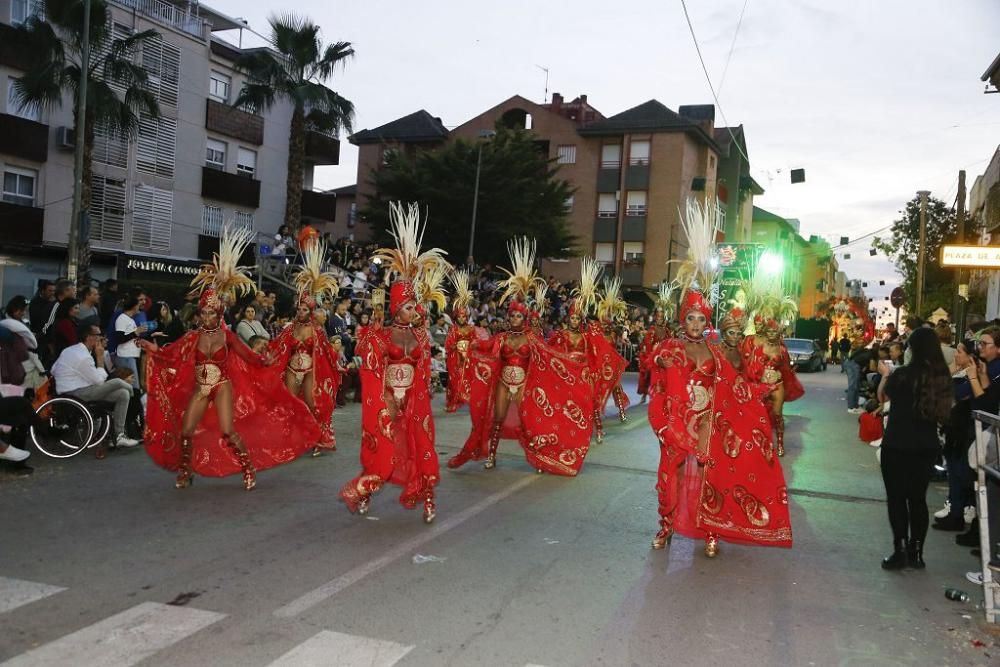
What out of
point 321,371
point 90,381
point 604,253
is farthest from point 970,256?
point 604,253

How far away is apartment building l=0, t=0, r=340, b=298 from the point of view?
77.4ft

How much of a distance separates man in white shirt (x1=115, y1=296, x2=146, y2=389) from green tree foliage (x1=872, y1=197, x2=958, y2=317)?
105 ft

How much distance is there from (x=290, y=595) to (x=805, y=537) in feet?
13.2

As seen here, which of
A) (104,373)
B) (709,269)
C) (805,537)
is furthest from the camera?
(104,373)

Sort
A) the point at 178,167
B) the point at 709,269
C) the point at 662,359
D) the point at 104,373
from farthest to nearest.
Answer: the point at 178,167
the point at 104,373
the point at 709,269
the point at 662,359

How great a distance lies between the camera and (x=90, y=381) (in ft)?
31.0

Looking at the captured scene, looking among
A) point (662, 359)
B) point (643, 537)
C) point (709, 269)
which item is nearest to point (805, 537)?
point (643, 537)

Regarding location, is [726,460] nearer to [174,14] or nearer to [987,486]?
[987,486]

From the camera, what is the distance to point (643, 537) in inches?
258

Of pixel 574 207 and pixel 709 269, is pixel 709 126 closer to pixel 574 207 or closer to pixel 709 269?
pixel 574 207

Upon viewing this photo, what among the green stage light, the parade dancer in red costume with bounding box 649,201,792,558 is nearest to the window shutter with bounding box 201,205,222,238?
the green stage light

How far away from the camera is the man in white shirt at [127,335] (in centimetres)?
1098

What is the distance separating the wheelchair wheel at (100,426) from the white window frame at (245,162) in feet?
75.3

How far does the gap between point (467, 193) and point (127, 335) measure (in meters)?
23.1
